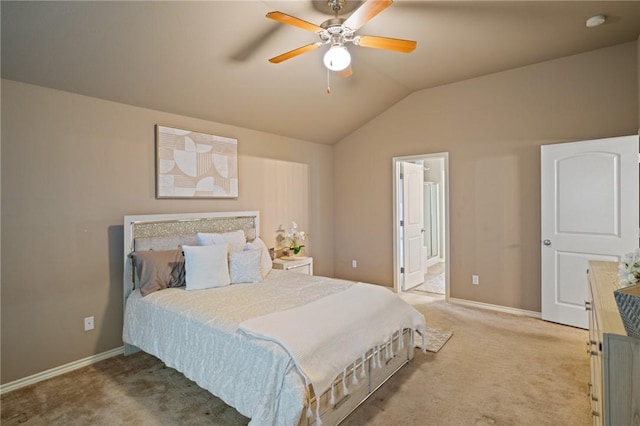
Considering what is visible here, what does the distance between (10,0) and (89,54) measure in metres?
0.58

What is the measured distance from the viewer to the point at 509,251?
412cm

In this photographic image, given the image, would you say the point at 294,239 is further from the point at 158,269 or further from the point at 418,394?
the point at 418,394

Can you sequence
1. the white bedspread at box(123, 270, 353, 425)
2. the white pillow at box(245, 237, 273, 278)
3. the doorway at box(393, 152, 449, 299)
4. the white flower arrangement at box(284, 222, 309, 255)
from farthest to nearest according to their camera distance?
the white flower arrangement at box(284, 222, 309, 255) < the doorway at box(393, 152, 449, 299) < the white pillow at box(245, 237, 273, 278) < the white bedspread at box(123, 270, 353, 425)

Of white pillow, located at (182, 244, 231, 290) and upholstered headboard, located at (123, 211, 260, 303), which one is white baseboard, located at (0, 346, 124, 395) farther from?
white pillow, located at (182, 244, 231, 290)

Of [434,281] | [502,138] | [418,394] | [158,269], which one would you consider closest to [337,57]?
[158,269]

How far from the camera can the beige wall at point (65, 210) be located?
258 cm

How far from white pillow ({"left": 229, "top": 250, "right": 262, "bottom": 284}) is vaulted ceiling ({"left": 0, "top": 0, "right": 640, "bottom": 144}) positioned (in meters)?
1.68

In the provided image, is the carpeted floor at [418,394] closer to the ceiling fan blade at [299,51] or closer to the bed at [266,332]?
the bed at [266,332]

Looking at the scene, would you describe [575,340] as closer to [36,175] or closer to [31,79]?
[36,175]

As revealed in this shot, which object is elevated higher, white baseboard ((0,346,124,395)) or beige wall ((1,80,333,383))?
beige wall ((1,80,333,383))

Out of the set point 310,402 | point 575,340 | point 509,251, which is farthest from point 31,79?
point 575,340

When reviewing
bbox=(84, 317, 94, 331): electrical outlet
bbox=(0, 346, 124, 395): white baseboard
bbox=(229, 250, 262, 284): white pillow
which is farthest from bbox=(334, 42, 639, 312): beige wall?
bbox=(84, 317, 94, 331): electrical outlet

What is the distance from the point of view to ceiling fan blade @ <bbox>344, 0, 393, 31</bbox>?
1939 mm

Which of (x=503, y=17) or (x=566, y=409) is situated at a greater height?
(x=503, y=17)
